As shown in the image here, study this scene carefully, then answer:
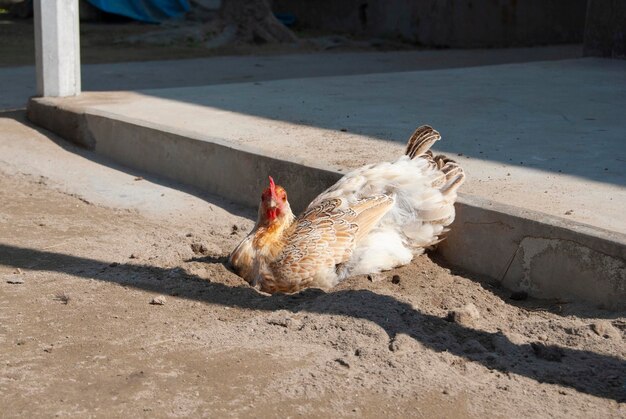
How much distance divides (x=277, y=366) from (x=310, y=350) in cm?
22

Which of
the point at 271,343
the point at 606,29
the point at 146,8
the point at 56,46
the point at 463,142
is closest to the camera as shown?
the point at 271,343

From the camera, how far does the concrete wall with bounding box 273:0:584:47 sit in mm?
18688

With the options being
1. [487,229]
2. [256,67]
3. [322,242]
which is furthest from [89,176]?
[256,67]

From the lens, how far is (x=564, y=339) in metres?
4.36

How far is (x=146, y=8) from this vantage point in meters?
22.4

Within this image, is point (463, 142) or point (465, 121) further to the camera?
point (465, 121)

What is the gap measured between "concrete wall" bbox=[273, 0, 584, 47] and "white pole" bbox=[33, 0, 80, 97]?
37.4ft

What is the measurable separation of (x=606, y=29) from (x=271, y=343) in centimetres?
1021

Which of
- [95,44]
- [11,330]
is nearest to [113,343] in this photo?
[11,330]

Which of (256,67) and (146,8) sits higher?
(146,8)

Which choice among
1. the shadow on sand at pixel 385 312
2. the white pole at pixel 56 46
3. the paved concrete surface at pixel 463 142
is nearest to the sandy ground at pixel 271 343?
the shadow on sand at pixel 385 312

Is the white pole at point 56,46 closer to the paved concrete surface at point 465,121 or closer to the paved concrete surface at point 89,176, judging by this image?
the paved concrete surface at point 465,121

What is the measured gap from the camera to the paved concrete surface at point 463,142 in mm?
5117

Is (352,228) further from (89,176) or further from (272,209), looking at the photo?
(89,176)
